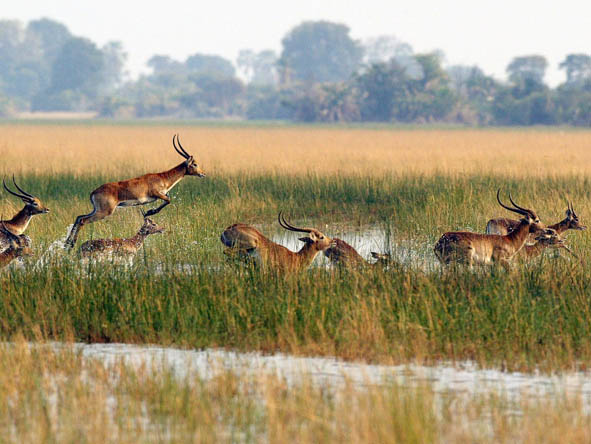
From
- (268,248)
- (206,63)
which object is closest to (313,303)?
(268,248)

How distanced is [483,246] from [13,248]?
15.5 feet

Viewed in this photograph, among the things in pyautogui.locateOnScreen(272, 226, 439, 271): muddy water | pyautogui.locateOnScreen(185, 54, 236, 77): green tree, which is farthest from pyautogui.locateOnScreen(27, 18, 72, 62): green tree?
pyautogui.locateOnScreen(272, 226, 439, 271): muddy water

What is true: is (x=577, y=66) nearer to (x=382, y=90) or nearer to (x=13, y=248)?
(x=382, y=90)

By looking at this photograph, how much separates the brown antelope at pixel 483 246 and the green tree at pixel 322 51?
12844 cm

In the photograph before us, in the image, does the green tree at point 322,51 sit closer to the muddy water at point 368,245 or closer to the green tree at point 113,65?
the green tree at point 113,65

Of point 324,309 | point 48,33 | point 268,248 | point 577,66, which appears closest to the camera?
point 324,309

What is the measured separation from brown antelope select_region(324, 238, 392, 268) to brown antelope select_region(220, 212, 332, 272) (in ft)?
0.55

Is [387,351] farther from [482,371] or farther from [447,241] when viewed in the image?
[447,241]

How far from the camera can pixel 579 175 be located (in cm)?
2012

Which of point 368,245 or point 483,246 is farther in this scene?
point 368,245

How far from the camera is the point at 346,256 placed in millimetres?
10469

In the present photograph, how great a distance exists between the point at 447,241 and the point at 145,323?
341cm

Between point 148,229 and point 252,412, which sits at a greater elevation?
point 148,229

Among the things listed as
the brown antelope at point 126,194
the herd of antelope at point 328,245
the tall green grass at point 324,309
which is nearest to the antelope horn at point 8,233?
the herd of antelope at point 328,245
